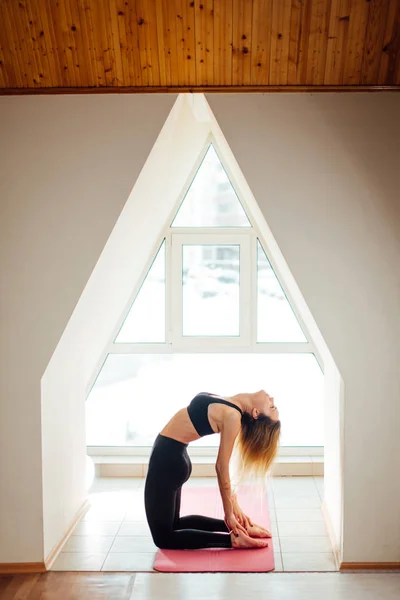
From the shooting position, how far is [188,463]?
145 inches

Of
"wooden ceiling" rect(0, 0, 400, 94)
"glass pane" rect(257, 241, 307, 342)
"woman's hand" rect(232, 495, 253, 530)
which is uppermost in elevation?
"wooden ceiling" rect(0, 0, 400, 94)

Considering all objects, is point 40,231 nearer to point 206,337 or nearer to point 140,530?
point 140,530

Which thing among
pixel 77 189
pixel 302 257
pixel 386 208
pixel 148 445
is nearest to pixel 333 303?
pixel 302 257

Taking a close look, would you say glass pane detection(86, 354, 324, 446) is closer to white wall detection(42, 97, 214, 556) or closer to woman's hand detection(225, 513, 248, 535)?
white wall detection(42, 97, 214, 556)

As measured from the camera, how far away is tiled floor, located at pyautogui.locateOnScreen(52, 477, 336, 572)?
3520mm

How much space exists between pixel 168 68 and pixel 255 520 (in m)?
2.76

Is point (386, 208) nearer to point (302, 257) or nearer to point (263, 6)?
point (302, 257)

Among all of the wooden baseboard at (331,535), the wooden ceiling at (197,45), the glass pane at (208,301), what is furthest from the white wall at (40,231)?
the glass pane at (208,301)

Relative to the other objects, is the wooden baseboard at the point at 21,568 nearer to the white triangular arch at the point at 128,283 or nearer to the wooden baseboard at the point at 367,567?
the white triangular arch at the point at 128,283

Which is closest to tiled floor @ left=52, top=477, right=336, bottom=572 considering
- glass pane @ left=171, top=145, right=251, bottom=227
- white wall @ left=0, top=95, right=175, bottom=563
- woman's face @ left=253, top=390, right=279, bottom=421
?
white wall @ left=0, top=95, right=175, bottom=563

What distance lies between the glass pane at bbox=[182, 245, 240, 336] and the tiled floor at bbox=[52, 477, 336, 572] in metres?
1.21

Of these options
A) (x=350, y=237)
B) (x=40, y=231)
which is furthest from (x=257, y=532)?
(x=40, y=231)

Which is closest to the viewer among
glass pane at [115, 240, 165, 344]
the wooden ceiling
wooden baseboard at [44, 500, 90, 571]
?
the wooden ceiling

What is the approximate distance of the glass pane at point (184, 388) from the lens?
5.30m
